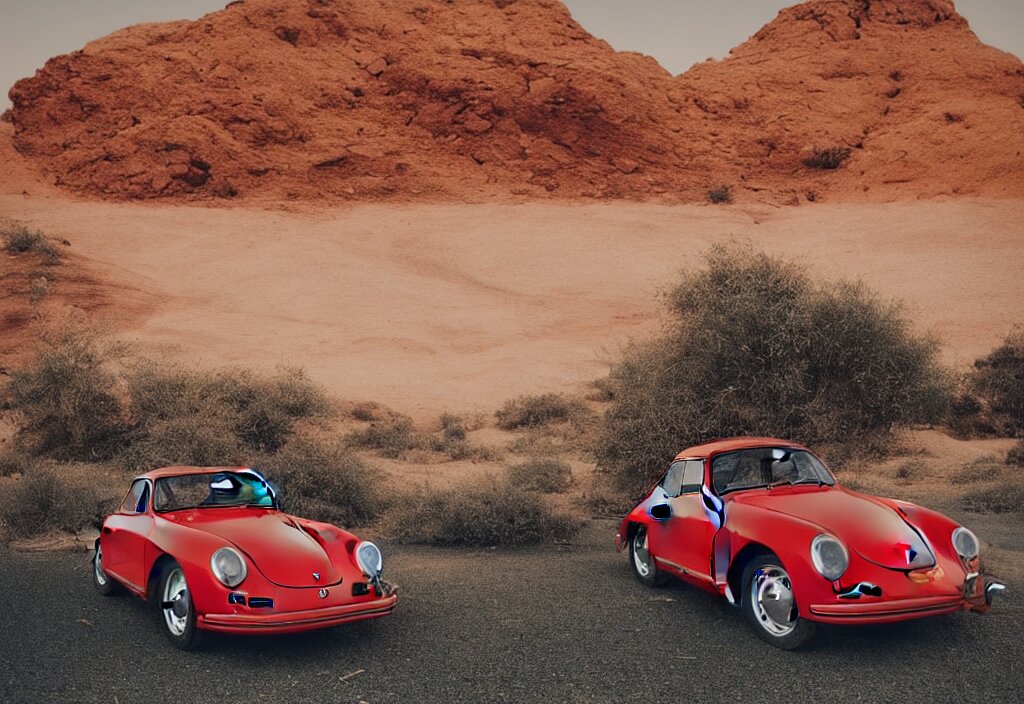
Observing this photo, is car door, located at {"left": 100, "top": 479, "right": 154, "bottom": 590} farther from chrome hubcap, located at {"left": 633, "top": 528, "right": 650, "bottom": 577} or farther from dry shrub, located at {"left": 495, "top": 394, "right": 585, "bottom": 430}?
dry shrub, located at {"left": 495, "top": 394, "right": 585, "bottom": 430}

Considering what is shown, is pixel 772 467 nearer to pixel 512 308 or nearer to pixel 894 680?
pixel 894 680

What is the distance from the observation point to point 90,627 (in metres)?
6.73

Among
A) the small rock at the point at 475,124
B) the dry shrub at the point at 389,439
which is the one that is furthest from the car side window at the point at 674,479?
the small rock at the point at 475,124

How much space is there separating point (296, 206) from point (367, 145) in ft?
19.9

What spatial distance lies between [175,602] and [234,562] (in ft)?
2.21

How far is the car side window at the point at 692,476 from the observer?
284 inches

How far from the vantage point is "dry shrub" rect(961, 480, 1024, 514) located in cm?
1116

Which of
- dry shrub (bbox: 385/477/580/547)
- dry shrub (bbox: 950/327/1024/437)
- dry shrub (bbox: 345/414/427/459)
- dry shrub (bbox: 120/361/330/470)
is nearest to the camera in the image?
dry shrub (bbox: 385/477/580/547)

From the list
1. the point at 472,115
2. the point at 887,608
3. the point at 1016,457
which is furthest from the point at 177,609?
the point at 472,115

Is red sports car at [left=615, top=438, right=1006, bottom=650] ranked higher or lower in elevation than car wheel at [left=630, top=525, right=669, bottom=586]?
higher

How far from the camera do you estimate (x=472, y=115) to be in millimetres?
51250

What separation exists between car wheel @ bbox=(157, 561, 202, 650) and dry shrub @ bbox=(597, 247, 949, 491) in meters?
7.61

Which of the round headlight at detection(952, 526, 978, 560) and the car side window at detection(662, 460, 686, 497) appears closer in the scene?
the round headlight at detection(952, 526, 978, 560)

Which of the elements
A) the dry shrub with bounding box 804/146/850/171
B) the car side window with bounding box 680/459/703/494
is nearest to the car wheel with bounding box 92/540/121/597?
the car side window with bounding box 680/459/703/494
